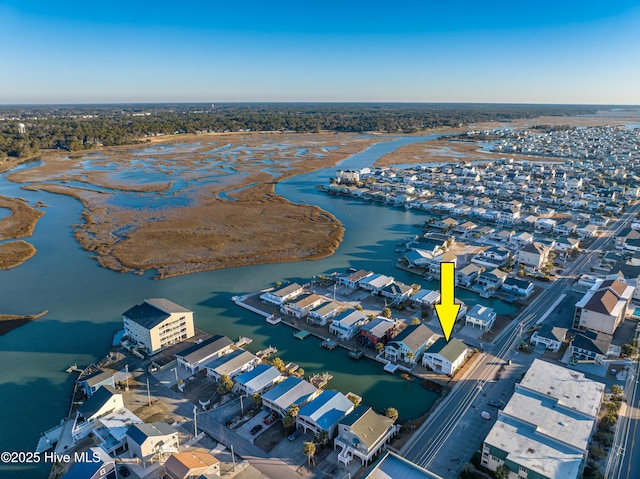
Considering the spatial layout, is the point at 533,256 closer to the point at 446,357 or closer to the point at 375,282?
the point at 375,282

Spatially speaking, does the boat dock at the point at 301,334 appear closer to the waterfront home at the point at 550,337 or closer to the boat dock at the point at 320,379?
the boat dock at the point at 320,379

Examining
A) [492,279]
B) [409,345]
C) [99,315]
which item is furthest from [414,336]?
[99,315]

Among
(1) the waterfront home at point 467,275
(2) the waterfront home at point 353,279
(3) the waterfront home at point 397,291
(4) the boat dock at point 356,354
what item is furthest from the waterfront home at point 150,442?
(1) the waterfront home at point 467,275

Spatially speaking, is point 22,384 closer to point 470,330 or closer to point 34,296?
point 34,296

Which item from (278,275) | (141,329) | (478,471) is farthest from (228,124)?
(478,471)

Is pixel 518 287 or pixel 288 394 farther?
pixel 518 287

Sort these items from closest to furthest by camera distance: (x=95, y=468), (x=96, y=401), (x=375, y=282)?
(x=95, y=468) → (x=96, y=401) → (x=375, y=282)

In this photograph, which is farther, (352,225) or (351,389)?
(352,225)
